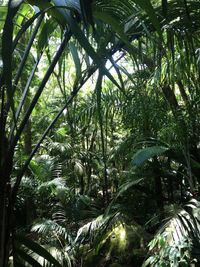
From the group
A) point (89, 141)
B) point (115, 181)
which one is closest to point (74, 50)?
point (115, 181)

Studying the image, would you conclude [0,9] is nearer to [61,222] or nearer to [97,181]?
[61,222]

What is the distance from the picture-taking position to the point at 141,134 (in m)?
3.98

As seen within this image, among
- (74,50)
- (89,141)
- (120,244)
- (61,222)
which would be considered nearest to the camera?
(74,50)

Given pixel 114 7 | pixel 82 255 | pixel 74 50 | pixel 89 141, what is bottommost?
pixel 82 255

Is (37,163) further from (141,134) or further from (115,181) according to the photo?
(115,181)

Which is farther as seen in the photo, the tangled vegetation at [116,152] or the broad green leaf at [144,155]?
the broad green leaf at [144,155]

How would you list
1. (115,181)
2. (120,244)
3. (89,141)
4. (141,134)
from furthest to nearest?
(89,141) < (115,181) < (141,134) < (120,244)

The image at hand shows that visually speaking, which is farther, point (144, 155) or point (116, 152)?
point (116, 152)

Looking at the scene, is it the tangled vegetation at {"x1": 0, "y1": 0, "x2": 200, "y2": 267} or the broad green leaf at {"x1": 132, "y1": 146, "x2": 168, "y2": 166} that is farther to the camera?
the broad green leaf at {"x1": 132, "y1": 146, "x2": 168, "y2": 166}

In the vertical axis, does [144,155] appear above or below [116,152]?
below

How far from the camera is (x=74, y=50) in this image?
3.77 ft

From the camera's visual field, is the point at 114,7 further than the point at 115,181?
No

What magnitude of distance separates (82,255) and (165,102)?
1.87 metres

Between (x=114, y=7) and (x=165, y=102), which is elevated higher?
(x=165, y=102)
